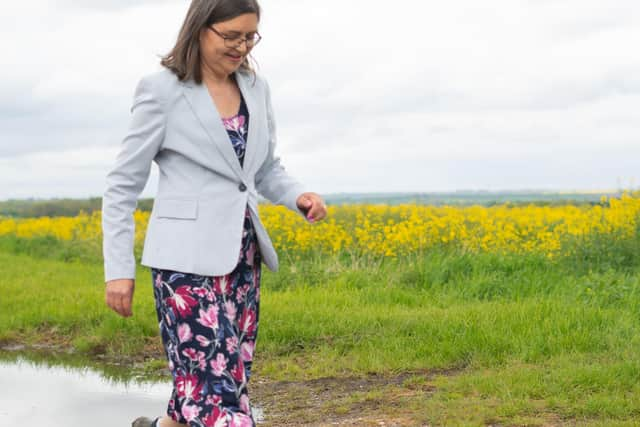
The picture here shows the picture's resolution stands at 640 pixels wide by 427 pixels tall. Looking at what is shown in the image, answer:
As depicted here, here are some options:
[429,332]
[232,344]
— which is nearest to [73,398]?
[429,332]

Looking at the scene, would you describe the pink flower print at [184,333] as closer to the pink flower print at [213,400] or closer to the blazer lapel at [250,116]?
the pink flower print at [213,400]

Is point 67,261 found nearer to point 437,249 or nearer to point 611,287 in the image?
point 437,249

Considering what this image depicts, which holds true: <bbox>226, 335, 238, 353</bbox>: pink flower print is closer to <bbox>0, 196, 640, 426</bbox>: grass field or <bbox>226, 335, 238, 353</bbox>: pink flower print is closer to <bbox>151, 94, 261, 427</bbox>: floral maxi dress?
<bbox>151, 94, 261, 427</bbox>: floral maxi dress

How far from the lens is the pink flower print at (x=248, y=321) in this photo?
341 cm

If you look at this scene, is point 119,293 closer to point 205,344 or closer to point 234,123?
point 205,344

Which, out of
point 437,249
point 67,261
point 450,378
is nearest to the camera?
point 450,378

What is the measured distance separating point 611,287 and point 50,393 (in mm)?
5011

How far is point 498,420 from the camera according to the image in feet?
15.8

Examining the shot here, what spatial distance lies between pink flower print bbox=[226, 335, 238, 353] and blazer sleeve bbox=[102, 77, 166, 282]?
43 cm

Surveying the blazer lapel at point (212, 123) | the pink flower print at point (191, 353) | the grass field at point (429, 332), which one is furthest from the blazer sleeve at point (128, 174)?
the grass field at point (429, 332)

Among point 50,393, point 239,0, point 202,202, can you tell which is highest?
point 239,0

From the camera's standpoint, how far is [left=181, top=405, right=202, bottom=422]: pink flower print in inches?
124

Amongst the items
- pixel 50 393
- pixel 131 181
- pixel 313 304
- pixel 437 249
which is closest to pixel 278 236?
pixel 437 249

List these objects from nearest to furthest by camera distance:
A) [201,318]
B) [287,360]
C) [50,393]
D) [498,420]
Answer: [201,318]
[498,420]
[50,393]
[287,360]
